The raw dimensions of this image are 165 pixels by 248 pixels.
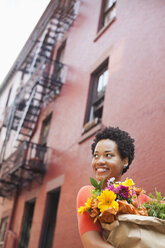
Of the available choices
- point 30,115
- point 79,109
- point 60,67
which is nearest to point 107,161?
point 79,109

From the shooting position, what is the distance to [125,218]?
2.23 meters

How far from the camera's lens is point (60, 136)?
35.0ft

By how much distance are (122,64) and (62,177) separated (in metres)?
3.77

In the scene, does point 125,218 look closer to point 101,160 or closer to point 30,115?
point 101,160

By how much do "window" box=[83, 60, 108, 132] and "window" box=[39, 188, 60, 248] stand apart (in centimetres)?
254

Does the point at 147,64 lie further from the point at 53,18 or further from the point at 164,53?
the point at 53,18

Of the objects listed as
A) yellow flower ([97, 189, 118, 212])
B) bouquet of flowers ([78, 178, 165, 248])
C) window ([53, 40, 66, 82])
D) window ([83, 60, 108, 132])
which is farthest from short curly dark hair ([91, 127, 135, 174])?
window ([53, 40, 66, 82])

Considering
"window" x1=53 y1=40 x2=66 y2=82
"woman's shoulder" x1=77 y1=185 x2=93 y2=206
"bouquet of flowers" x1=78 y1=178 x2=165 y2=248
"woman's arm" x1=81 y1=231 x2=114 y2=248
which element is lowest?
"woman's arm" x1=81 y1=231 x2=114 y2=248

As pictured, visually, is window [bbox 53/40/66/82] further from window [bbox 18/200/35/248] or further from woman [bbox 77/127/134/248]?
woman [bbox 77/127/134/248]

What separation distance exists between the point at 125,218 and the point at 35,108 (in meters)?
12.0

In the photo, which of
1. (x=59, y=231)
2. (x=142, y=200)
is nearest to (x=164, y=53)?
(x=142, y=200)

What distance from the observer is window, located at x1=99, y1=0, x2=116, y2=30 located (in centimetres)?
1044

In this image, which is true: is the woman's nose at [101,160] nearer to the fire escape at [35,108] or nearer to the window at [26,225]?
the fire escape at [35,108]

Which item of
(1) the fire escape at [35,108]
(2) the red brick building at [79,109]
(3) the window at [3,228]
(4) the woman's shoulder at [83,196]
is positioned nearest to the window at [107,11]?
(2) the red brick building at [79,109]
